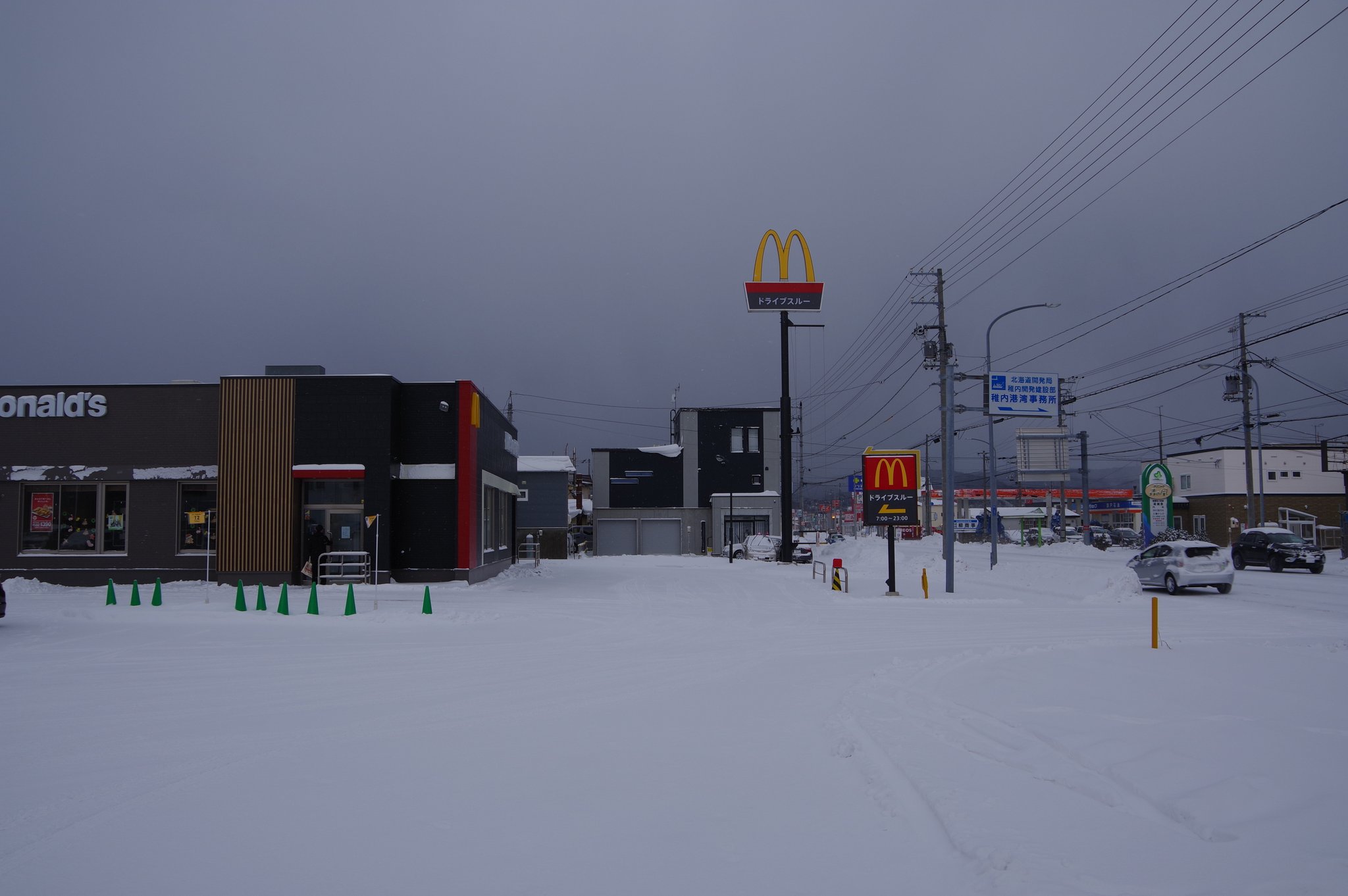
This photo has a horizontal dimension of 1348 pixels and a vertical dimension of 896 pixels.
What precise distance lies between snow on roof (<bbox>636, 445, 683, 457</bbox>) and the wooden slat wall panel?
34.8 meters

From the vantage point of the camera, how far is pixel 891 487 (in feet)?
86.8

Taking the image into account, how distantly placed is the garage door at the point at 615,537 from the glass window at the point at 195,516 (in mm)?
33820

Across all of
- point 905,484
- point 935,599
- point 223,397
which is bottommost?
point 935,599

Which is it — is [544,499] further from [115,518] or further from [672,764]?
[672,764]

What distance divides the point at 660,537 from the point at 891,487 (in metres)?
34.2

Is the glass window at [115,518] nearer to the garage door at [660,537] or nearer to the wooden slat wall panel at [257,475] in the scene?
the wooden slat wall panel at [257,475]

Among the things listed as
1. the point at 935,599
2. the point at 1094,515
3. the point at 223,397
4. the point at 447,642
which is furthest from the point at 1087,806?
the point at 1094,515

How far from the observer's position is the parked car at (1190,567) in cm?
2408

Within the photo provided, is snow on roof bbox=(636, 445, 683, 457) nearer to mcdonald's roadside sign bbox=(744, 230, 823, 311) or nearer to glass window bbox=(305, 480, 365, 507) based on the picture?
mcdonald's roadside sign bbox=(744, 230, 823, 311)

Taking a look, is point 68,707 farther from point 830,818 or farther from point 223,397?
point 223,397

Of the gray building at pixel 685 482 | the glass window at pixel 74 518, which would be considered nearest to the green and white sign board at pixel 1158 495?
the gray building at pixel 685 482

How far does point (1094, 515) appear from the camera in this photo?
11169 cm

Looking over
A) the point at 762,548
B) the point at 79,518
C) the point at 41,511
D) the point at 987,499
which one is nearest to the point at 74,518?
the point at 79,518

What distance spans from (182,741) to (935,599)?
19590mm
